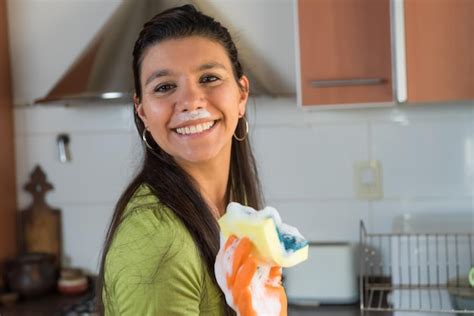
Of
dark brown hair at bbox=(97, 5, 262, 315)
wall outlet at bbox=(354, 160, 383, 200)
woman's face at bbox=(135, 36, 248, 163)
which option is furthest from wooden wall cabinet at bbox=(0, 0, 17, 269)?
woman's face at bbox=(135, 36, 248, 163)

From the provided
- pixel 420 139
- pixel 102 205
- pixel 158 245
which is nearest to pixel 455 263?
pixel 420 139

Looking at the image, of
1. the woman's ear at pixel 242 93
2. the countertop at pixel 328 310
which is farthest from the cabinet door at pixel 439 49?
the woman's ear at pixel 242 93

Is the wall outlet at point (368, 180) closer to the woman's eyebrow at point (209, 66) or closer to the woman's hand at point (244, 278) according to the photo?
the woman's eyebrow at point (209, 66)

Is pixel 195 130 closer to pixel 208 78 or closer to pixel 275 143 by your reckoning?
pixel 208 78

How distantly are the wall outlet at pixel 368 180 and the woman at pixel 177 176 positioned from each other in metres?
1.07

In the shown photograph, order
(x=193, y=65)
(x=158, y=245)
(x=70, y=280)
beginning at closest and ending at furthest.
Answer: (x=158, y=245) < (x=193, y=65) < (x=70, y=280)

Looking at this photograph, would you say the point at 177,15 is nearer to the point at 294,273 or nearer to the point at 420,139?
the point at 294,273

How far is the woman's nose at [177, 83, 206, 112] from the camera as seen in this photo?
86cm

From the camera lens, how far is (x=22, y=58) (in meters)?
2.21

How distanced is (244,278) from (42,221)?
162 centimetres

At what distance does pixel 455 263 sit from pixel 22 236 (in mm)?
1393

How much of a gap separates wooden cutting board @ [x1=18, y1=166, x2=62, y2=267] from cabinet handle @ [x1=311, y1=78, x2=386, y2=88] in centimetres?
99

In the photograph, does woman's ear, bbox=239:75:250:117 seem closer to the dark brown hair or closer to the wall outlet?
the dark brown hair

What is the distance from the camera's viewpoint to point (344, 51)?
1802mm
